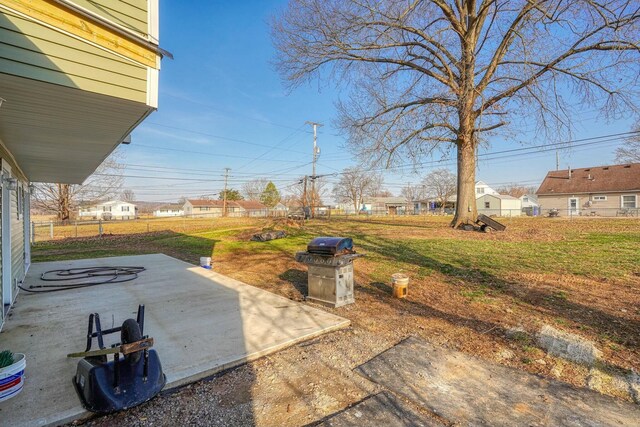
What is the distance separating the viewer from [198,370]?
2553mm

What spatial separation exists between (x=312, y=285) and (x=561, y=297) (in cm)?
342

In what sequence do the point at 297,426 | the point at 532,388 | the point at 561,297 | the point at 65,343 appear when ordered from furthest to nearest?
the point at 561,297 → the point at 65,343 → the point at 532,388 → the point at 297,426

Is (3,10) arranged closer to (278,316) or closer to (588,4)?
(278,316)

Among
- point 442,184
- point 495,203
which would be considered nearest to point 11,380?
point 495,203

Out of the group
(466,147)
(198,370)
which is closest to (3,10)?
(198,370)

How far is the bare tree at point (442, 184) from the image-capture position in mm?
49844

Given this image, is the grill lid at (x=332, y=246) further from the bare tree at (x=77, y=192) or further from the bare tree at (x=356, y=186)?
the bare tree at (x=356, y=186)

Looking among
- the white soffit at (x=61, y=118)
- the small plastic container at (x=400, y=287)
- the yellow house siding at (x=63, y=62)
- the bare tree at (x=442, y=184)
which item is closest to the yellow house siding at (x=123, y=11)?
the yellow house siding at (x=63, y=62)

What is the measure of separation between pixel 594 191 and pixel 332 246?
3433cm

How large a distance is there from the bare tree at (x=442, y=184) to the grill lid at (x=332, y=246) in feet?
153

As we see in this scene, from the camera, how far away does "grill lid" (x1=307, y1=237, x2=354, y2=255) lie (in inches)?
165

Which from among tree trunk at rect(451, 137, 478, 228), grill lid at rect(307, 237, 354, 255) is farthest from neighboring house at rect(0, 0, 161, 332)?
tree trunk at rect(451, 137, 478, 228)

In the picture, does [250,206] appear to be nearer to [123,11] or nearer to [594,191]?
[594,191]

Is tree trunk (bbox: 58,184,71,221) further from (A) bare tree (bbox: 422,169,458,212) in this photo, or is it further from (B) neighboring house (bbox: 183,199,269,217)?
(A) bare tree (bbox: 422,169,458,212)
